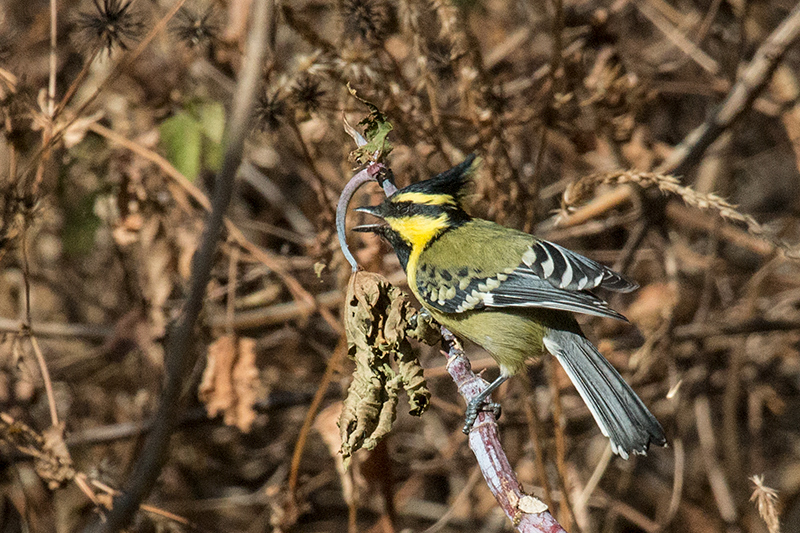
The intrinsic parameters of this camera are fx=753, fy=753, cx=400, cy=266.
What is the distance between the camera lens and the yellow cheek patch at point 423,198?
2.89 m

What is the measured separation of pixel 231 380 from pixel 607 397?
171 centimetres

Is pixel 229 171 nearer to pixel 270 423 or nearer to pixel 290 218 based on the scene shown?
pixel 290 218

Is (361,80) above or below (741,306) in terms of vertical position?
above

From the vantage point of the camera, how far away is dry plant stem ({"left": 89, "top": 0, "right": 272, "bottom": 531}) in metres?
2.05

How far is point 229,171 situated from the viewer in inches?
80.2

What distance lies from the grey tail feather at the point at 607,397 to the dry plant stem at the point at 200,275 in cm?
149

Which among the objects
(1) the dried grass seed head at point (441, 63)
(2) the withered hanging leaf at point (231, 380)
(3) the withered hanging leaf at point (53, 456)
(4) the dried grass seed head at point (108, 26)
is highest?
(4) the dried grass seed head at point (108, 26)

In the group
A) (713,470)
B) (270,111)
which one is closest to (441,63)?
(270,111)

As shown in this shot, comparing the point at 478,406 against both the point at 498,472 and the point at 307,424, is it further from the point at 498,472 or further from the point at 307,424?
the point at 307,424

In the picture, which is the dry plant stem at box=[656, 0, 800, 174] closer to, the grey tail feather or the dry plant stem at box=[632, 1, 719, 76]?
the dry plant stem at box=[632, 1, 719, 76]

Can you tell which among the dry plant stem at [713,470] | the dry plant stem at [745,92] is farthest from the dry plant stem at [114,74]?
the dry plant stem at [713,470]

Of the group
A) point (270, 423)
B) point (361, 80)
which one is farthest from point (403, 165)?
point (270, 423)

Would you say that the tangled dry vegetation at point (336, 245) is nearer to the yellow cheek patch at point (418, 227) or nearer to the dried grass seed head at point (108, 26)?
the dried grass seed head at point (108, 26)

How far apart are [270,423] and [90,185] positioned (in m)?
2.01
